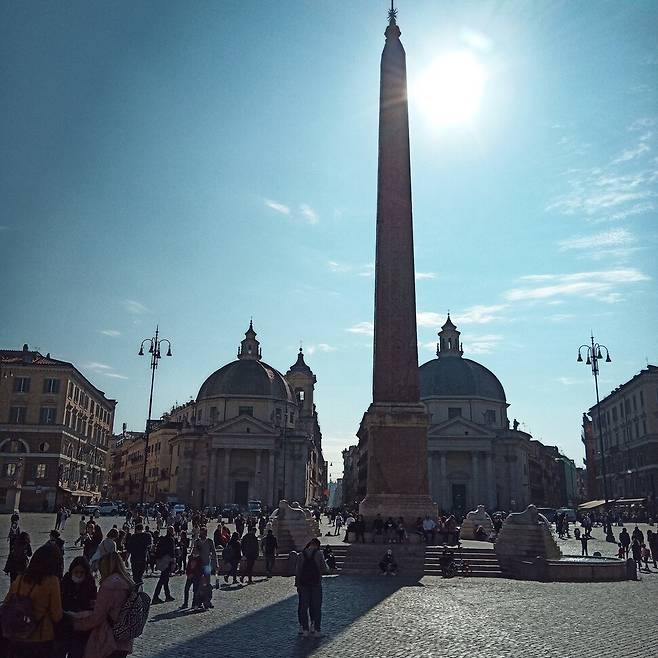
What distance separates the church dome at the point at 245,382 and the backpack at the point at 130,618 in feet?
240

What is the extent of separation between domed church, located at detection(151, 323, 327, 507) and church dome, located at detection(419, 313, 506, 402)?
1522cm

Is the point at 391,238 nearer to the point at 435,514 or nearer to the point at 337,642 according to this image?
the point at 435,514

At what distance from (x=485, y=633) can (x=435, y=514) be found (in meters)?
12.3

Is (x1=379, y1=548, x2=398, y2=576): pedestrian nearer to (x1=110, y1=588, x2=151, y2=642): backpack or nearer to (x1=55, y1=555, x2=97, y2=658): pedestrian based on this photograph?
(x1=55, y1=555, x2=97, y2=658): pedestrian

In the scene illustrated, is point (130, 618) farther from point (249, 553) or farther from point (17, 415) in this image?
point (17, 415)

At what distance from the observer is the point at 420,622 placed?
35.8ft

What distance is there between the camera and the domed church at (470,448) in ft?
222

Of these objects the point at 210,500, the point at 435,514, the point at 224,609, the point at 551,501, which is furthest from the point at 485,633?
the point at 551,501

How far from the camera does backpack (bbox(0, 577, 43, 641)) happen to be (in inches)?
184

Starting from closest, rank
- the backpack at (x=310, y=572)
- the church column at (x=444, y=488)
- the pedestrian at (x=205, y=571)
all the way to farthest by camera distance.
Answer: the backpack at (x=310, y=572), the pedestrian at (x=205, y=571), the church column at (x=444, y=488)

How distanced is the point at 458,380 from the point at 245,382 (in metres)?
23.8

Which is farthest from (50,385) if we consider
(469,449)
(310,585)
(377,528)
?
(310,585)

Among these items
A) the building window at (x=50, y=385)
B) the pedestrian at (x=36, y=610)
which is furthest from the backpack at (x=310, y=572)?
the building window at (x=50, y=385)

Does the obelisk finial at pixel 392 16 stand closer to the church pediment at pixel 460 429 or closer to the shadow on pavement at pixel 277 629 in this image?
the shadow on pavement at pixel 277 629
